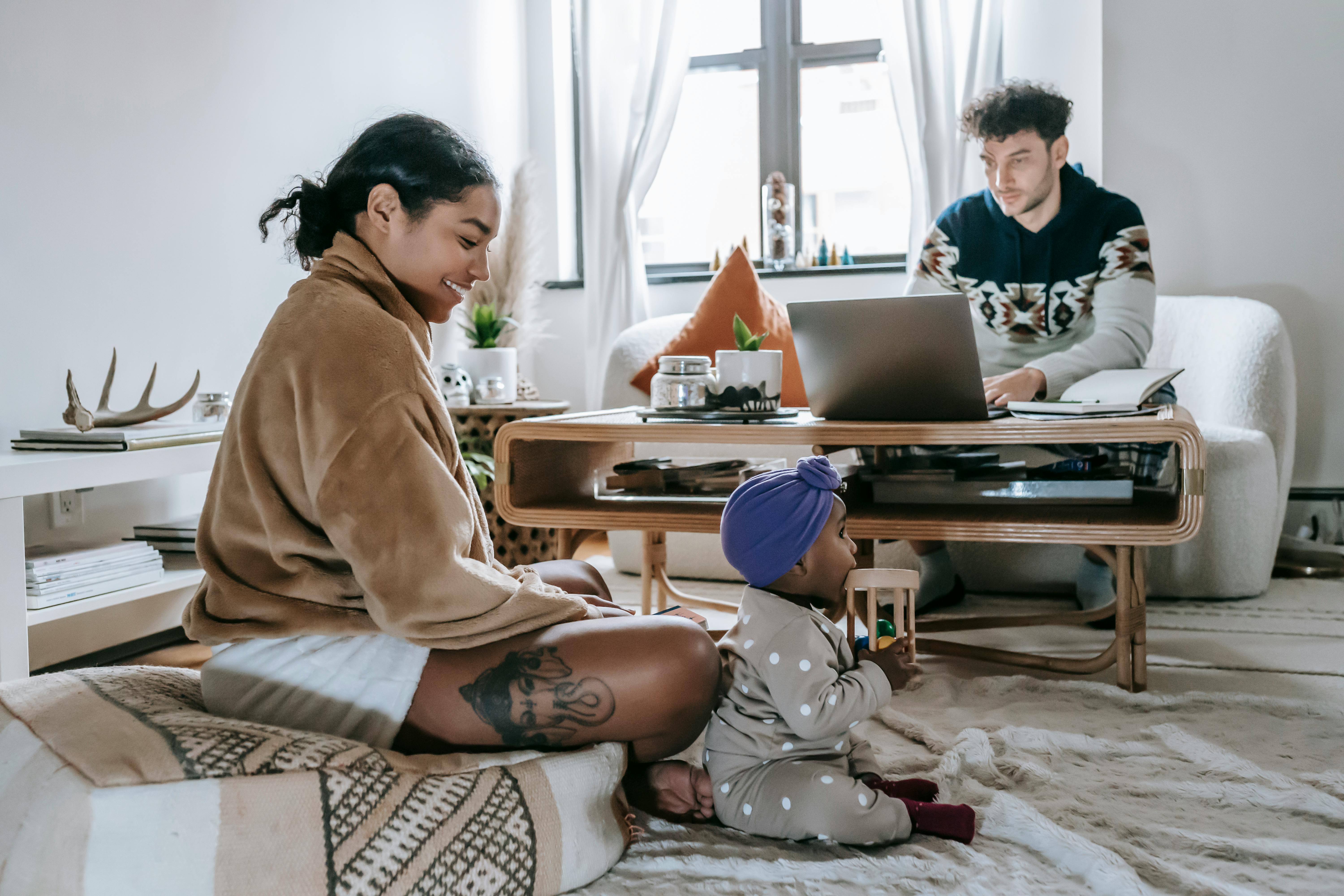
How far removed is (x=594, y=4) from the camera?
12.1 ft

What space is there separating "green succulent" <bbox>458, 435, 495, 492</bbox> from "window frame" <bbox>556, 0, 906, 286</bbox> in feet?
4.32

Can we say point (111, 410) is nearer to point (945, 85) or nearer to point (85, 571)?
point (85, 571)

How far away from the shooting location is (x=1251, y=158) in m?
2.85

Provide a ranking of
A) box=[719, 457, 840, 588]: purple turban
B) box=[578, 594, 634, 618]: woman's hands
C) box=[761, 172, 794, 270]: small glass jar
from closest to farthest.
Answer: box=[719, 457, 840, 588]: purple turban
box=[578, 594, 634, 618]: woman's hands
box=[761, 172, 794, 270]: small glass jar

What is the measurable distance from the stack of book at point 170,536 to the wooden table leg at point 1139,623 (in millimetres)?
1784

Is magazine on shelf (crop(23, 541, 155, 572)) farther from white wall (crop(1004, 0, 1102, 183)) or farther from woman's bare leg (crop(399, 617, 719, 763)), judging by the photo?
white wall (crop(1004, 0, 1102, 183))

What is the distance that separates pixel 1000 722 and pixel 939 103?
2.48m

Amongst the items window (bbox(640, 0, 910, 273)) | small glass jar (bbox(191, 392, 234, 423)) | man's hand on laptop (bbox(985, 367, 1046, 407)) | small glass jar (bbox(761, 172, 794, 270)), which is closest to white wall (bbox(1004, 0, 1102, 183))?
window (bbox(640, 0, 910, 273))

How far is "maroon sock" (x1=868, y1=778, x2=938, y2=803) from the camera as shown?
3.79 feet

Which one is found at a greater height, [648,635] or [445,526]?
[445,526]

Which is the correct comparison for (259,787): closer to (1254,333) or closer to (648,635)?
(648,635)

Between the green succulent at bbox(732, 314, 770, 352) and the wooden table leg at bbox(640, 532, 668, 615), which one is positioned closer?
the green succulent at bbox(732, 314, 770, 352)

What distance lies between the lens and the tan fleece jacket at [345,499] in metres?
0.96

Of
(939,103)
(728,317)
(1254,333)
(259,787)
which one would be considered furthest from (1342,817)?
(939,103)
